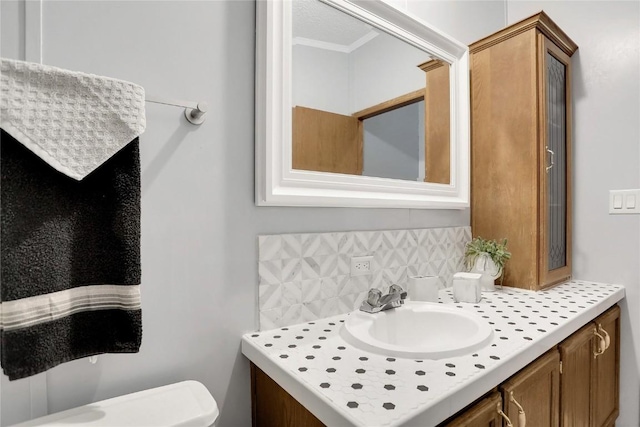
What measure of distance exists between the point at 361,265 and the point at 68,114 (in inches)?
35.8

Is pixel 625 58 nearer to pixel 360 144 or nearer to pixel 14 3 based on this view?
pixel 360 144

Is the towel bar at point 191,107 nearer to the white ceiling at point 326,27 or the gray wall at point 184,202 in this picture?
the gray wall at point 184,202

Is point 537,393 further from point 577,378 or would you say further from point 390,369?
point 390,369

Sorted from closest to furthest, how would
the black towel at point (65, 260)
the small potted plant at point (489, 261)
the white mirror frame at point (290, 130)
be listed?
the black towel at point (65, 260), the white mirror frame at point (290, 130), the small potted plant at point (489, 261)

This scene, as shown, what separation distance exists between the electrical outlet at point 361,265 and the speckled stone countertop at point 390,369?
0.17 metres

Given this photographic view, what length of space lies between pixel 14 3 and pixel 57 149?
332 mm

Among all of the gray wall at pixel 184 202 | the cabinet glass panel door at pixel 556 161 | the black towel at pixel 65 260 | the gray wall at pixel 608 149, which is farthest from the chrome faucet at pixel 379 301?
the gray wall at pixel 608 149

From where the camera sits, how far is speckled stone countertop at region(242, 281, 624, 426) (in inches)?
24.9

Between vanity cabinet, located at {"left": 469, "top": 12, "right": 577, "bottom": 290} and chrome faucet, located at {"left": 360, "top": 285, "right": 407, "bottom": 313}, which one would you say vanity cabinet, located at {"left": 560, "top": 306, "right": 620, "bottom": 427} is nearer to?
vanity cabinet, located at {"left": 469, "top": 12, "right": 577, "bottom": 290}

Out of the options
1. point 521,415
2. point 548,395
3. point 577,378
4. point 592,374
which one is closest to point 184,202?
point 521,415

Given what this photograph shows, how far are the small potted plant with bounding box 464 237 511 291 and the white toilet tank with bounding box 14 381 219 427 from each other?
1.21 metres

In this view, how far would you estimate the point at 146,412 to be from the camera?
27.6 inches

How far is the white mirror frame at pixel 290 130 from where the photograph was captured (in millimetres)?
975

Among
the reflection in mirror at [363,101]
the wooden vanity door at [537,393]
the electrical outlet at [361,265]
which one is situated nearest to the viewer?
the wooden vanity door at [537,393]
